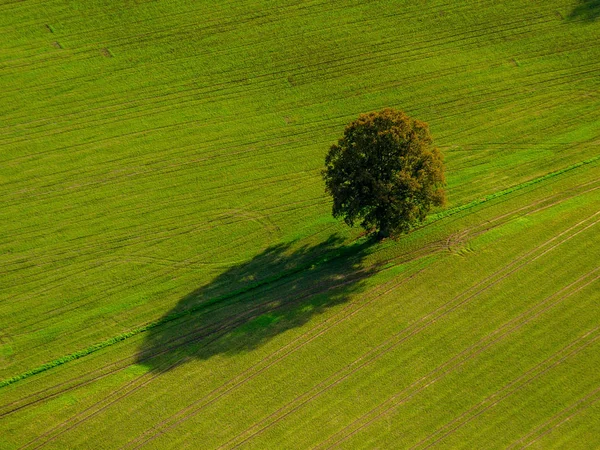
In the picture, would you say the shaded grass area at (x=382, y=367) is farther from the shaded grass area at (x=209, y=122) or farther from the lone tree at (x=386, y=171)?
the lone tree at (x=386, y=171)

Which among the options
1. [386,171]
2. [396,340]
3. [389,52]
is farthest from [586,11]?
[396,340]

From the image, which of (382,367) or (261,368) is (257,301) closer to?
(261,368)

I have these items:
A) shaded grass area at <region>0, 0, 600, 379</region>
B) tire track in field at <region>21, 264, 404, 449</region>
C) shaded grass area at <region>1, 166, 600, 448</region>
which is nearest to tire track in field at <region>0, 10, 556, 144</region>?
shaded grass area at <region>0, 0, 600, 379</region>

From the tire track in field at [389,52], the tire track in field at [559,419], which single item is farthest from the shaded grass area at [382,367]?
the tire track in field at [389,52]

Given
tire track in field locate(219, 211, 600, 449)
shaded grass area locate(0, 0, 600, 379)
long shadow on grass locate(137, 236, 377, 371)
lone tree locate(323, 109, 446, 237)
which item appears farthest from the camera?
shaded grass area locate(0, 0, 600, 379)

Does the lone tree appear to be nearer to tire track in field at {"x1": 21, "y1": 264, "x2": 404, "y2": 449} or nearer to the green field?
the green field

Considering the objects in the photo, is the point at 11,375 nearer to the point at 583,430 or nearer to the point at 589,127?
the point at 583,430

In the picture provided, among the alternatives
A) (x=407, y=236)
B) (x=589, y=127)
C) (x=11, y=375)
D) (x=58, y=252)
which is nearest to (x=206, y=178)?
(x=58, y=252)
